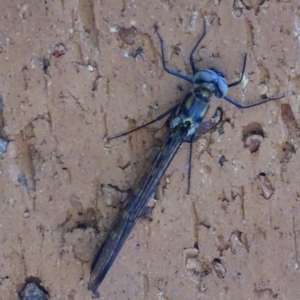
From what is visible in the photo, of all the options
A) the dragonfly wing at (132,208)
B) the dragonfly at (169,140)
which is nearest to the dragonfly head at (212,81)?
the dragonfly at (169,140)

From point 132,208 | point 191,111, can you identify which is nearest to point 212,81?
point 191,111

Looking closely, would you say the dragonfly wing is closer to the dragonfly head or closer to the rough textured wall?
the rough textured wall

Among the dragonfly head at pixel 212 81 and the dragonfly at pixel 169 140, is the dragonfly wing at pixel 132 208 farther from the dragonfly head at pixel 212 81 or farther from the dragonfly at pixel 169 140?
the dragonfly head at pixel 212 81

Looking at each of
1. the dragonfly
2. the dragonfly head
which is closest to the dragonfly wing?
the dragonfly

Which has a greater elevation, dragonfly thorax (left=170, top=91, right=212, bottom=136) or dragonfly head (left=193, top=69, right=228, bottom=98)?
dragonfly head (left=193, top=69, right=228, bottom=98)

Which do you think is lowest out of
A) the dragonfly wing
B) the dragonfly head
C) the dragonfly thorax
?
the dragonfly wing

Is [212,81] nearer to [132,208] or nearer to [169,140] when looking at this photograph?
[169,140]

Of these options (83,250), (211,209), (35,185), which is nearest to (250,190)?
(211,209)
